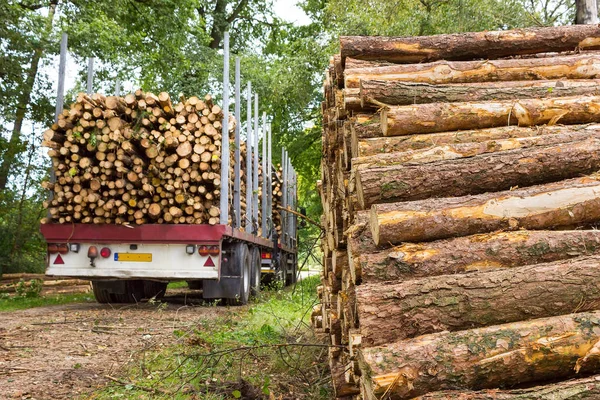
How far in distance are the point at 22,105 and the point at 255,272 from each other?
8.49m

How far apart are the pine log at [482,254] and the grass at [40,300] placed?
8.50m

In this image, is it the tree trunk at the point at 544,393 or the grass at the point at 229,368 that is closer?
the tree trunk at the point at 544,393

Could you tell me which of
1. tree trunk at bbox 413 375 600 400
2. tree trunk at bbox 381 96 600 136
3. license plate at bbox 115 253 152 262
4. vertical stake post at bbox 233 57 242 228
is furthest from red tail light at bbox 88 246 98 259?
tree trunk at bbox 413 375 600 400

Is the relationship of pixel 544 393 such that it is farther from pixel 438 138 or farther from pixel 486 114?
pixel 486 114

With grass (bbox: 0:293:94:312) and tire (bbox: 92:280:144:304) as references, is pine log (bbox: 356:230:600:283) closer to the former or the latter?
tire (bbox: 92:280:144:304)

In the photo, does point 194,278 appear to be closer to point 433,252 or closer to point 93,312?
point 93,312

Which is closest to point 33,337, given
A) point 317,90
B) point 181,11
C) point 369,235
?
point 369,235

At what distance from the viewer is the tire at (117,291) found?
10.0 metres

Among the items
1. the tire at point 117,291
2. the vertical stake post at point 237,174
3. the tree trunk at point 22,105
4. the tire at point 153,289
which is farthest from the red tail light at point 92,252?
the tree trunk at point 22,105

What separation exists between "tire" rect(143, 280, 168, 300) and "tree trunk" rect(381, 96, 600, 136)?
738cm

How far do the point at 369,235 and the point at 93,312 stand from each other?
6347 millimetres

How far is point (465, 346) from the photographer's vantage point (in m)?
2.84

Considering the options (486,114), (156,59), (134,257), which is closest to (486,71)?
(486,114)

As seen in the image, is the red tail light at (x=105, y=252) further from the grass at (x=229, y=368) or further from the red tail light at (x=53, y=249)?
the grass at (x=229, y=368)
